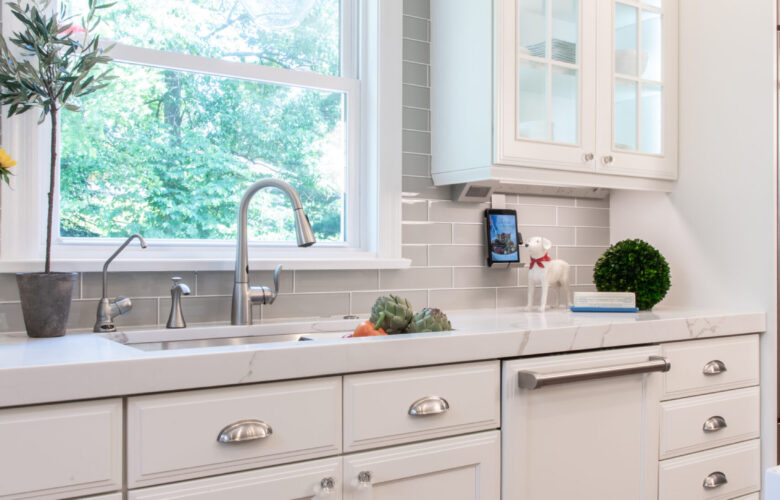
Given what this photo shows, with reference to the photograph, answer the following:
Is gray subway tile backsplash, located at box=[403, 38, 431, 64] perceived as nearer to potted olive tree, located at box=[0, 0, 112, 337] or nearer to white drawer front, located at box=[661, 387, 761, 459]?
potted olive tree, located at box=[0, 0, 112, 337]

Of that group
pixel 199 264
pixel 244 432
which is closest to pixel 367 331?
pixel 244 432

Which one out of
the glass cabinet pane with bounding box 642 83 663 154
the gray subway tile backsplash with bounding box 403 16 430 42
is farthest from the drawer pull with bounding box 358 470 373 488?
the glass cabinet pane with bounding box 642 83 663 154

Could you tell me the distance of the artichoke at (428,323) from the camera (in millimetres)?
1669

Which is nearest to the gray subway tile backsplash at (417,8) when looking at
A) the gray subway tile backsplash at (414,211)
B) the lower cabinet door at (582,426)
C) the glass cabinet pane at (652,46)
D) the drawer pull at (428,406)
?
the gray subway tile backsplash at (414,211)

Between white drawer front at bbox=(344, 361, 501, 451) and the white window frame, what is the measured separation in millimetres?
674

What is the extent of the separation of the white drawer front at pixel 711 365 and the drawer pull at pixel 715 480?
0.27m

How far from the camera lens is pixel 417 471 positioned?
1513 millimetres

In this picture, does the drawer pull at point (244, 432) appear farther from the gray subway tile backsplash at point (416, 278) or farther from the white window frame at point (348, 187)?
the gray subway tile backsplash at point (416, 278)

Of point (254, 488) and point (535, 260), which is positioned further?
point (535, 260)

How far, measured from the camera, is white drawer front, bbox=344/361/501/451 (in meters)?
1.44

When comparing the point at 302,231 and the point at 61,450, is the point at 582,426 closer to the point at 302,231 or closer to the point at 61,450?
the point at 302,231

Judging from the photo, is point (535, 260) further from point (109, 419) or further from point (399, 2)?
point (109, 419)

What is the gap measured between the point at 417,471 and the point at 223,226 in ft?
3.20

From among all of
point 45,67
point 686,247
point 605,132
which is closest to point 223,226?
point 45,67
